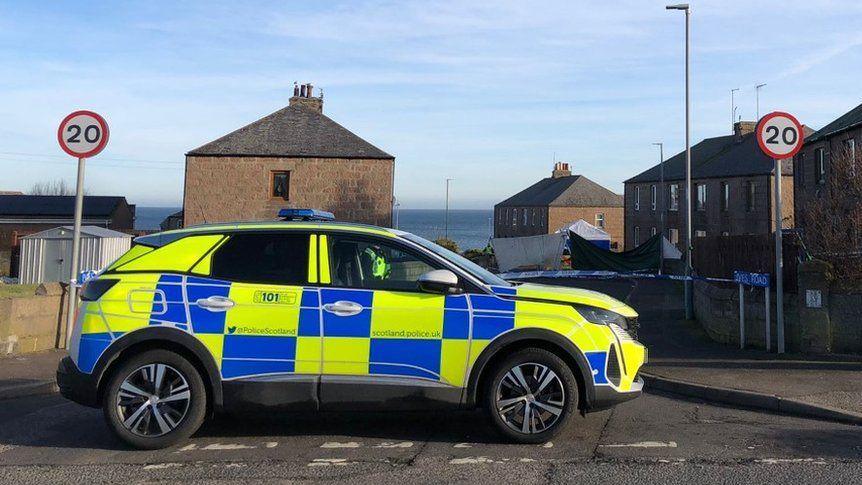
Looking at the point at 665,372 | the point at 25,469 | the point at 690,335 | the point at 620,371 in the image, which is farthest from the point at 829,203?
the point at 25,469

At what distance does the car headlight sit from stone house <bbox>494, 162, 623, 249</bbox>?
199ft

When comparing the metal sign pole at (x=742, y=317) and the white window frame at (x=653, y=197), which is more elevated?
the white window frame at (x=653, y=197)

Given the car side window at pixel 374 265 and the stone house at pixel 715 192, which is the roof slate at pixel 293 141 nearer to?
the stone house at pixel 715 192

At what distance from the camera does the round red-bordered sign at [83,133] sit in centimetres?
1009

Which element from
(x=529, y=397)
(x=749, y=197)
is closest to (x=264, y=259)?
(x=529, y=397)

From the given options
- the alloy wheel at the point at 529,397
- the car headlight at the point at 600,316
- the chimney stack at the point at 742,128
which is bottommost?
the alloy wheel at the point at 529,397

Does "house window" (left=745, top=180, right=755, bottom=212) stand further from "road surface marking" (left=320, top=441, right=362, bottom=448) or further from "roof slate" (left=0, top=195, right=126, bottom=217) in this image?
"road surface marking" (left=320, top=441, right=362, bottom=448)

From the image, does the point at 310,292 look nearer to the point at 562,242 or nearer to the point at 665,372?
the point at 665,372

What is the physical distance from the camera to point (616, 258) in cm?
3103

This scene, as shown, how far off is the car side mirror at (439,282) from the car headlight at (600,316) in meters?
0.98

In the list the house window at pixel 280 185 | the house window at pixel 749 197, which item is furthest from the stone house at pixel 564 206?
the house window at pixel 280 185

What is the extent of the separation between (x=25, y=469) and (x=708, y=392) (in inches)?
246

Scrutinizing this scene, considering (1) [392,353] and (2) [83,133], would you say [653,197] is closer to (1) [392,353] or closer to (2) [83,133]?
(2) [83,133]

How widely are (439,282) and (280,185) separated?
90.8 ft
